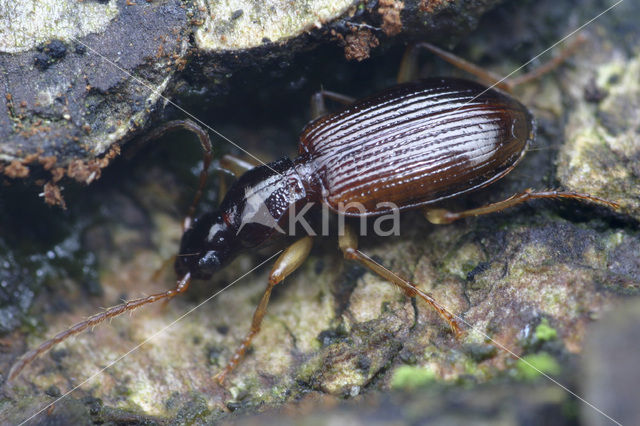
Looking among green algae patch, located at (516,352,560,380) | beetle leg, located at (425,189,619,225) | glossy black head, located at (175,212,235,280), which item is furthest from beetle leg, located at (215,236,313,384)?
green algae patch, located at (516,352,560,380)

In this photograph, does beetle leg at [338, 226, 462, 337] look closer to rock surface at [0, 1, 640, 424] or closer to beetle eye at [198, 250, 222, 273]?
rock surface at [0, 1, 640, 424]

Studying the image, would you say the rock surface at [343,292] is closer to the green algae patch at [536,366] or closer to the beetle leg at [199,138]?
the green algae patch at [536,366]

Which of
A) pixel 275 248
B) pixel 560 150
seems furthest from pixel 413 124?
pixel 275 248

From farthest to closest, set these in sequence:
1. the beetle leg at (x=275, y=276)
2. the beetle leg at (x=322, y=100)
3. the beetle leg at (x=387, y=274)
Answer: the beetle leg at (x=322, y=100)
the beetle leg at (x=275, y=276)
the beetle leg at (x=387, y=274)

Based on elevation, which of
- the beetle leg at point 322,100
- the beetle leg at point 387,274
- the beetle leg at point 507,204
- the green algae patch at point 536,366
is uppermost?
the beetle leg at point 322,100

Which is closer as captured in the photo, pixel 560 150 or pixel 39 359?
pixel 39 359

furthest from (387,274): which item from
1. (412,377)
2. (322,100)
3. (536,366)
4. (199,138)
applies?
(199,138)

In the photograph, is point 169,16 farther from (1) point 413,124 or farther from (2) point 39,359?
(2) point 39,359

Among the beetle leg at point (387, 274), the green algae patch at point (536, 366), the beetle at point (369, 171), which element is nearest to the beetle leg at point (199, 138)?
the beetle at point (369, 171)
